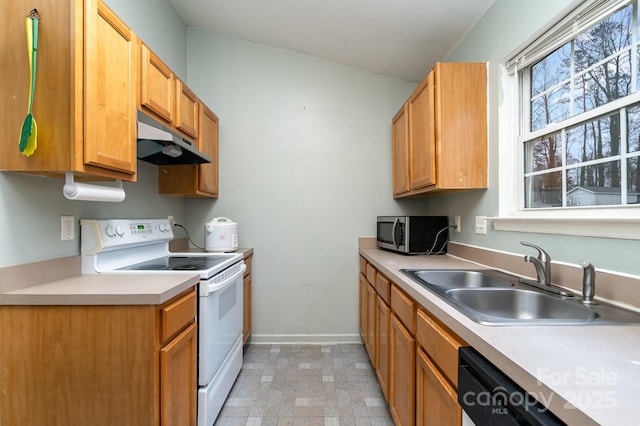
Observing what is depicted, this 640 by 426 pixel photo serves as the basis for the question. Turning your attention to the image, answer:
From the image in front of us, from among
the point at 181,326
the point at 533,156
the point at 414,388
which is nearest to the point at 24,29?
the point at 181,326

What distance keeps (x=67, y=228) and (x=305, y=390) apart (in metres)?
1.71

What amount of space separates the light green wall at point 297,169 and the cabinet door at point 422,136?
2.19 feet

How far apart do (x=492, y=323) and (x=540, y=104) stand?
1344 mm

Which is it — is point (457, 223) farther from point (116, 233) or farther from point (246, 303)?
point (116, 233)

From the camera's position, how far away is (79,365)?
107 cm

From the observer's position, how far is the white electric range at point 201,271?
4.87ft

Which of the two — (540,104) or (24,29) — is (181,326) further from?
(540,104)

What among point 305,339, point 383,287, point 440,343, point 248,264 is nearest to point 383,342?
point 383,287

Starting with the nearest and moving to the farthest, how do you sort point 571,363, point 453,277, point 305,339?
point 571,363 → point 453,277 → point 305,339

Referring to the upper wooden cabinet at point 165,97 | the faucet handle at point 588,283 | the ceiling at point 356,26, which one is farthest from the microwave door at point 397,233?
the upper wooden cabinet at point 165,97

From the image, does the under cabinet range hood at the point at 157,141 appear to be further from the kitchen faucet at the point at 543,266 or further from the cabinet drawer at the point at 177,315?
the kitchen faucet at the point at 543,266

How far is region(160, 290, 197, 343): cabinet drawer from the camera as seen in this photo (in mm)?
1150

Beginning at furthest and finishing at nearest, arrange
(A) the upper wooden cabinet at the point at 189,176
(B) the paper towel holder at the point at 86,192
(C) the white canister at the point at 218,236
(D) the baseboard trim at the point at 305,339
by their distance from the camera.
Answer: (D) the baseboard trim at the point at 305,339
(C) the white canister at the point at 218,236
(A) the upper wooden cabinet at the point at 189,176
(B) the paper towel holder at the point at 86,192

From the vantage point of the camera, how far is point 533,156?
1.58 meters
